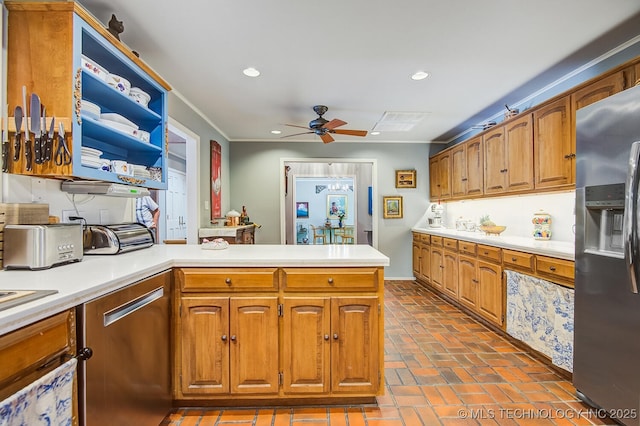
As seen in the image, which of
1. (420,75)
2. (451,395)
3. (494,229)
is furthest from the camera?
(494,229)

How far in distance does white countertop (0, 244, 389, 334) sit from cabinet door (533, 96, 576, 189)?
1.81 meters

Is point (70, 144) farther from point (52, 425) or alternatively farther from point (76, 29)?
point (52, 425)

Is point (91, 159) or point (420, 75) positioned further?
point (420, 75)

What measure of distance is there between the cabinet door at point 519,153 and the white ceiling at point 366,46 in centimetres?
40

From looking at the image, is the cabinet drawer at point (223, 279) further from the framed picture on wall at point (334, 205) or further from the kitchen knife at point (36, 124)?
the framed picture on wall at point (334, 205)

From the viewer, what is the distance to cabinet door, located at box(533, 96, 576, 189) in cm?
245

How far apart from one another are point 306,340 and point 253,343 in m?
0.32

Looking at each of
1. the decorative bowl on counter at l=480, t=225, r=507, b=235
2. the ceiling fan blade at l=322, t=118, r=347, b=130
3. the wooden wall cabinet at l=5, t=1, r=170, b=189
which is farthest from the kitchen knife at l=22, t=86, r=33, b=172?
the decorative bowl on counter at l=480, t=225, r=507, b=235

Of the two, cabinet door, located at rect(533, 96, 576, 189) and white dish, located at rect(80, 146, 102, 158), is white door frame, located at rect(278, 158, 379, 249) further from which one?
white dish, located at rect(80, 146, 102, 158)

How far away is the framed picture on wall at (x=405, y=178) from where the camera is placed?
5312 mm

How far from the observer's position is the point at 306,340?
1.78 metres

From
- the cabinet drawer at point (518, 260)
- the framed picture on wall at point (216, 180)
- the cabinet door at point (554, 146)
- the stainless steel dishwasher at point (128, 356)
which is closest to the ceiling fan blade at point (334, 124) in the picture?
the framed picture on wall at point (216, 180)

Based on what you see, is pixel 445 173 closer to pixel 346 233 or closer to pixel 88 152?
pixel 88 152

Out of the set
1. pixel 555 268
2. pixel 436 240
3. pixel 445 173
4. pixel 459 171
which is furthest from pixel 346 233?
pixel 555 268
